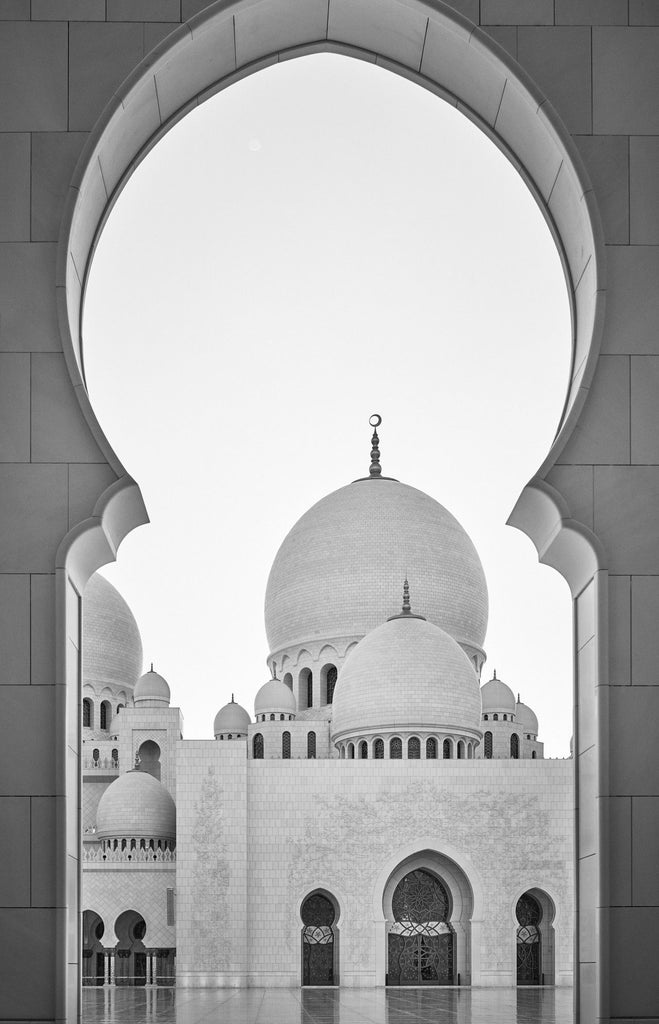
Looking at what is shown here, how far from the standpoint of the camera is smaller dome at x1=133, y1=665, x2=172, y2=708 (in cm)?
4044

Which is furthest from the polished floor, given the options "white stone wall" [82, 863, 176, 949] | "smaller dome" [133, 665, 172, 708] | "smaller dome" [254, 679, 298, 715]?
"smaller dome" [133, 665, 172, 708]

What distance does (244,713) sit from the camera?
129 ft

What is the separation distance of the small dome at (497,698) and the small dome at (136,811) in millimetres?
10010

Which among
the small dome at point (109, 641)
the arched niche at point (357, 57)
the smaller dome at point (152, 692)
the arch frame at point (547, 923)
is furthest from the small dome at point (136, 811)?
the arched niche at point (357, 57)

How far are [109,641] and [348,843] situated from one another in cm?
1343

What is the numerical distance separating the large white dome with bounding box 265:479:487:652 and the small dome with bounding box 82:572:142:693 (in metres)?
5.08

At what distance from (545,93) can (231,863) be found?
26.7 meters

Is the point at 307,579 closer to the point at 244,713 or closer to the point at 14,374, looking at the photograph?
the point at 244,713

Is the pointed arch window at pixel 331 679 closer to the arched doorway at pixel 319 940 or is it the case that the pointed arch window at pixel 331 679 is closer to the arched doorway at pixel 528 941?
the arched doorway at pixel 319 940

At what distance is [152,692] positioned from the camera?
40.6 m

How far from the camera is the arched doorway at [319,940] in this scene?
31.6 metres

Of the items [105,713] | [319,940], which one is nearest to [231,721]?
[105,713]

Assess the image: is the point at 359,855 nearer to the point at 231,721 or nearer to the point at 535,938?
the point at 535,938

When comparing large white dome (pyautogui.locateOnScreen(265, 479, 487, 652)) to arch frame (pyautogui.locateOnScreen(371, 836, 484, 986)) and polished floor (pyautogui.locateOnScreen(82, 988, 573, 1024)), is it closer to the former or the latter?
arch frame (pyautogui.locateOnScreen(371, 836, 484, 986))
